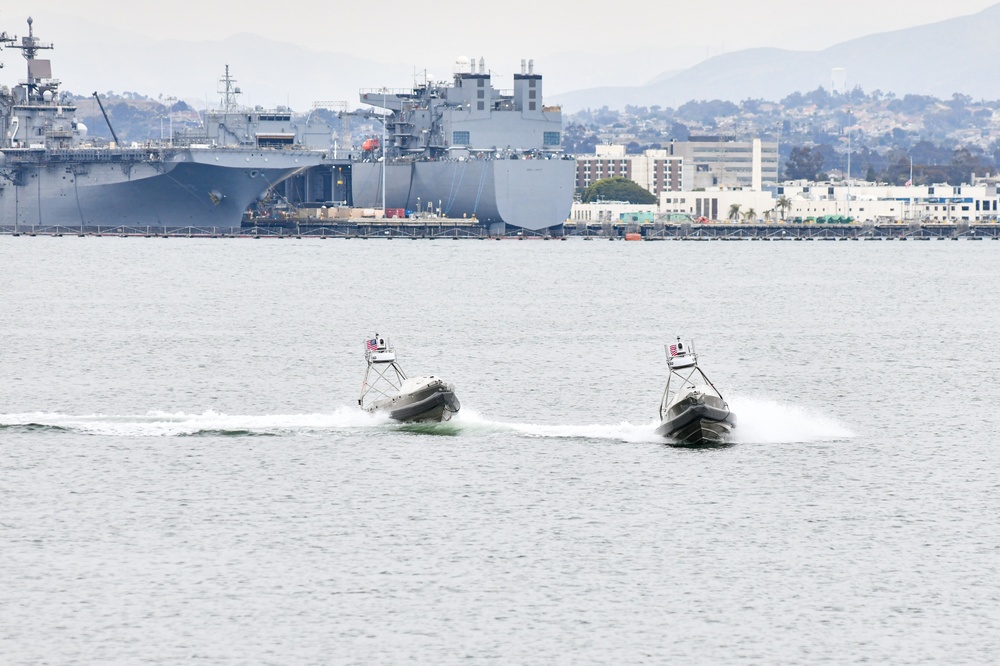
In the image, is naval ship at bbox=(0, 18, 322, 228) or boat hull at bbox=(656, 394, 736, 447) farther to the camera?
naval ship at bbox=(0, 18, 322, 228)

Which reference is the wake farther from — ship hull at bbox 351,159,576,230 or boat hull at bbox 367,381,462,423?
ship hull at bbox 351,159,576,230

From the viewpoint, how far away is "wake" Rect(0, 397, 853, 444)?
4691 centimetres

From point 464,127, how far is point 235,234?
27004 millimetres

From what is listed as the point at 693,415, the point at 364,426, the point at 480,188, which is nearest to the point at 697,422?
the point at 693,415

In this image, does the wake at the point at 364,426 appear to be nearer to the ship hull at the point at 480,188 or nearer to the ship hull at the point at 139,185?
the ship hull at the point at 139,185

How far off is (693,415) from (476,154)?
477 ft

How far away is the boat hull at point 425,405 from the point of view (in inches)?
1842

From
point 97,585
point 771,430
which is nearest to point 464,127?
point 771,430

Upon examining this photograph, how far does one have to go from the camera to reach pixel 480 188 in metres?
186

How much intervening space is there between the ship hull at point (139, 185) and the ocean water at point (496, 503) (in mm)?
95285

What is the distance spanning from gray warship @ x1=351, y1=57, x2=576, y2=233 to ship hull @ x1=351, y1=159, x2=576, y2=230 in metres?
0.10

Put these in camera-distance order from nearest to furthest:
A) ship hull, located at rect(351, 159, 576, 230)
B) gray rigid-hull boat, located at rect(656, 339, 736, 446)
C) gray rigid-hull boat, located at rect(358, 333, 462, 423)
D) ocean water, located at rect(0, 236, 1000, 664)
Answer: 1. ocean water, located at rect(0, 236, 1000, 664)
2. gray rigid-hull boat, located at rect(656, 339, 736, 446)
3. gray rigid-hull boat, located at rect(358, 333, 462, 423)
4. ship hull, located at rect(351, 159, 576, 230)

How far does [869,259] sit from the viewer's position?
6831 inches

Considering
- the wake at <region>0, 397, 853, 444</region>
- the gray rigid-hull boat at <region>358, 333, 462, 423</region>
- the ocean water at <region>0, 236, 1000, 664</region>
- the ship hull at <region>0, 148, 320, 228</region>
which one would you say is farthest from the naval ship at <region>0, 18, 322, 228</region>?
the gray rigid-hull boat at <region>358, 333, 462, 423</region>
